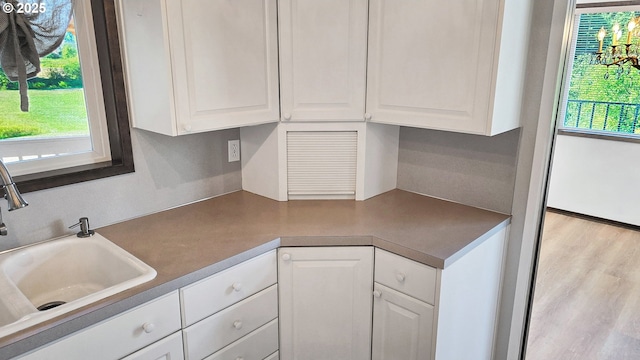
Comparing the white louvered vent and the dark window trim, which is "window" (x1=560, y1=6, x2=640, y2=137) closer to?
the white louvered vent

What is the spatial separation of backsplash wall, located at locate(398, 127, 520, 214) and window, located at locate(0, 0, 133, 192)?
132 centimetres

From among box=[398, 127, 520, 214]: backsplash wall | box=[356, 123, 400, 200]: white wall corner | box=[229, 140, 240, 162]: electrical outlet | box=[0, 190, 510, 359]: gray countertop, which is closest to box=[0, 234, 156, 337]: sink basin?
box=[0, 190, 510, 359]: gray countertop

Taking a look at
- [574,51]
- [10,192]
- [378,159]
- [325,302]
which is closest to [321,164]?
[378,159]

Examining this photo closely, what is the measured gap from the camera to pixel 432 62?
174 cm

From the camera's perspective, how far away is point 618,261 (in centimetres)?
358

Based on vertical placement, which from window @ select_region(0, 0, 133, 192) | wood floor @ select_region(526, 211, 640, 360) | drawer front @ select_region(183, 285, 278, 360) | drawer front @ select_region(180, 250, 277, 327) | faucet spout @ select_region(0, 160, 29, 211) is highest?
window @ select_region(0, 0, 133, 192)

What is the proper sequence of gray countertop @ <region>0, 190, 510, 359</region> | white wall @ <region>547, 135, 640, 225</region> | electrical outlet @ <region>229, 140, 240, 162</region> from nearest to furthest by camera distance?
1. gray countertop @ <region>0, 190, 510, 359</region>
2. electrical outlet @ <region>229, 140, 240, 162</region>
3. white wall @ <region>547, 135, 640, 225</region>

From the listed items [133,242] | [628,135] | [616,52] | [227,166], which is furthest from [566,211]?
[133,242]

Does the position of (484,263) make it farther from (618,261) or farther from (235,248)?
(618,261)

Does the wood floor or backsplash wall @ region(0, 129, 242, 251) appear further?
the wood floor

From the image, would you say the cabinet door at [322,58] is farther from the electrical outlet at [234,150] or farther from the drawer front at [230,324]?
the drawer front at [230,324]

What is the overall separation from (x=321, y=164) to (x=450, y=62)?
0.75 m

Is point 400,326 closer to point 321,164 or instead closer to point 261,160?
point 321,164

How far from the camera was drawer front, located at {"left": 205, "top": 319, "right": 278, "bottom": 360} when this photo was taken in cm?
168
